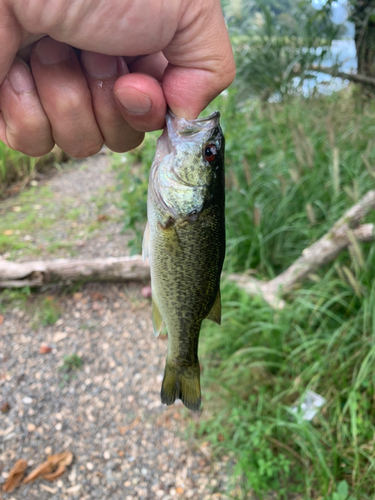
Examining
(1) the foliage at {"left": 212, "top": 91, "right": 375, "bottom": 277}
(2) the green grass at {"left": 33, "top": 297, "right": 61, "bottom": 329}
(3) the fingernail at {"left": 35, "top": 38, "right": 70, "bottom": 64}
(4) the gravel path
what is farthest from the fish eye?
(2) the green grass at {"left": 33, "top": 297, "right": 61, "bottom": 329}

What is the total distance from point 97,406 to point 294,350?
1565mm

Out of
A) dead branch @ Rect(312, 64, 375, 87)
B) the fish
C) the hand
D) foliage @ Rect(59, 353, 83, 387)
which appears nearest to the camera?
the hand

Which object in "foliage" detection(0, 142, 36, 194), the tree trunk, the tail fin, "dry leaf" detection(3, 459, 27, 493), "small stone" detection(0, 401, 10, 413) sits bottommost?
"dry leaf" detection(3, 459, 27, 493)

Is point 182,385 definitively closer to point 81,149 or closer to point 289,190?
point 81,149

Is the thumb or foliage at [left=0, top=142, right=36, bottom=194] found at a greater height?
the thumb

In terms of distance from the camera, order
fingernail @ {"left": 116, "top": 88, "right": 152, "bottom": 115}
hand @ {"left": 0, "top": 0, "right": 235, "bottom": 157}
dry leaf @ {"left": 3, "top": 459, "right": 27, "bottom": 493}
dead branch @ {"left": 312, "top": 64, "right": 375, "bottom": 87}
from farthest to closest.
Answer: dead branch @ {"left": 312, "top": 64, "right": 375, "bottom": 87}, dry leaf @ {"left": 3, "top": 459, "right": 27, "bottom": 493}, fingernail @ {"left": 116, "top": 88, "right": 152, "bottom": 115}, hand @ {"left": 0, "top": 0, "right": 235, "bottom": 157}

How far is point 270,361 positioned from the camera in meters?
2.55

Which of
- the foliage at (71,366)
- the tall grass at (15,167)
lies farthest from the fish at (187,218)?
the tall grass at (15,167)

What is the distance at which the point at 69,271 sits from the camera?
3533 millimetres

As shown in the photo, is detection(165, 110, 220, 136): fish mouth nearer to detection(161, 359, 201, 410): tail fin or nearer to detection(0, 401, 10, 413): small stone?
detection(161, 359, 201, 410): tail fin

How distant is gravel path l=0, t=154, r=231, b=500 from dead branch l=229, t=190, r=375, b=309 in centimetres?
101

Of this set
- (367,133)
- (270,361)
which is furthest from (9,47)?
(367,133)

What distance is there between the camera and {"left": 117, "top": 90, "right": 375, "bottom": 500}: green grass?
6.70 ft

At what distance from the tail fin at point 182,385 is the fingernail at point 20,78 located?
1190mm
